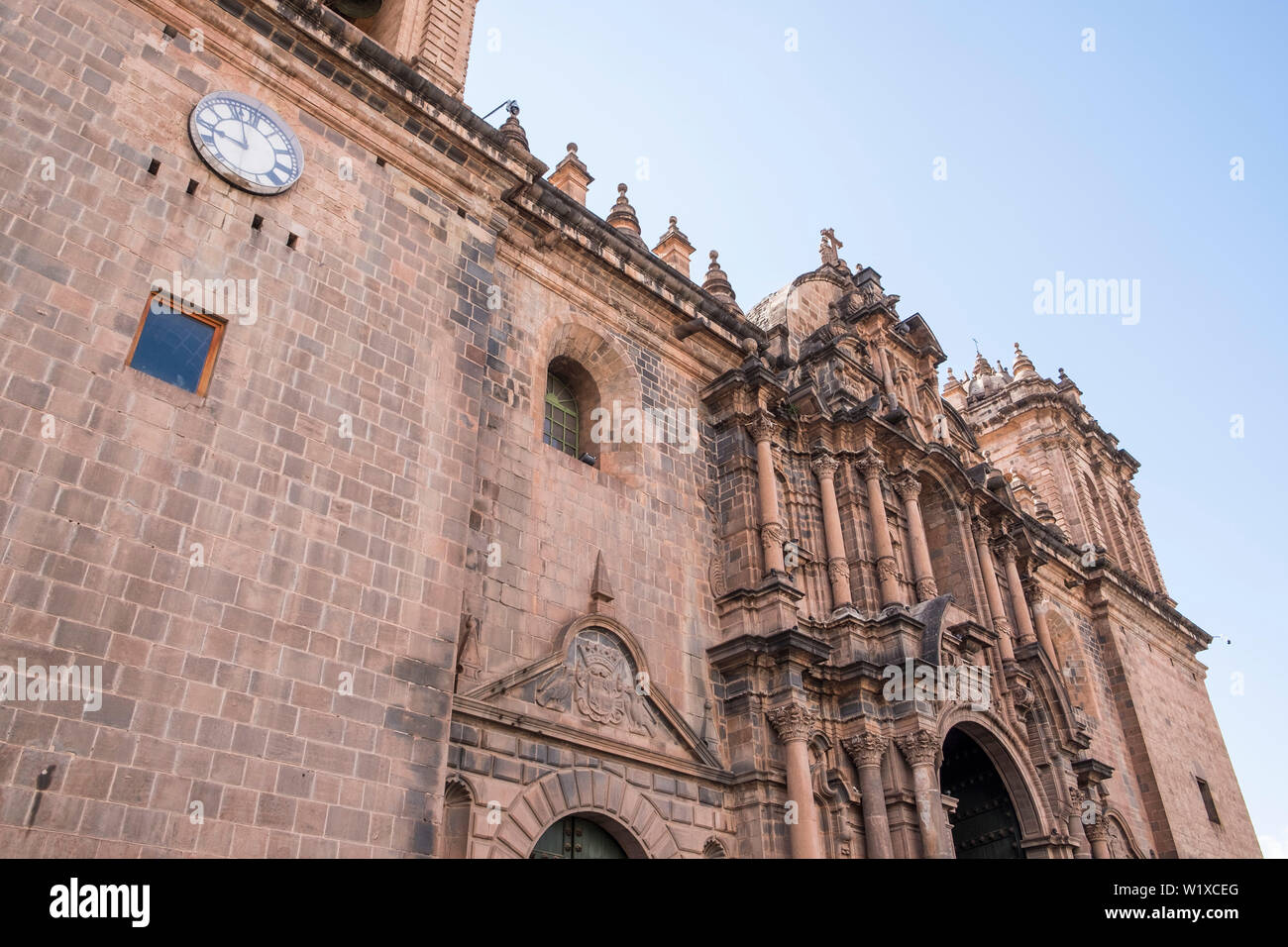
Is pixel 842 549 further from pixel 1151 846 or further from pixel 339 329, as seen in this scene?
pixel 1151 846

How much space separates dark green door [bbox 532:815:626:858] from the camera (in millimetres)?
10680

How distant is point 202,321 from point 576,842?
6604 millimetres

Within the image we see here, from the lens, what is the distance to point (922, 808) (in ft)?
44.3

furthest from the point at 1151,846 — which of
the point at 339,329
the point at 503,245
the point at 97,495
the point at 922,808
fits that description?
the point at 97,495

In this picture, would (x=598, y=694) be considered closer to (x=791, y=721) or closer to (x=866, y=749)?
(x=791, y=721)

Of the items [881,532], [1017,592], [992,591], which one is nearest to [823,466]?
[881,532]

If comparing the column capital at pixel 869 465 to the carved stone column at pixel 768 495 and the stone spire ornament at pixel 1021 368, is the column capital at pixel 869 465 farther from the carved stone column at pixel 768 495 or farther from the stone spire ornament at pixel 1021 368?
the stone spire ornament at pixel 1021 368

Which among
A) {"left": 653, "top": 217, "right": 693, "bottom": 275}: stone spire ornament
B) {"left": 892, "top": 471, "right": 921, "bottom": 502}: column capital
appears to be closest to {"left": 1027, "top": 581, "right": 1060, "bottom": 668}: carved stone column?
{"left": 892, "top": 471, "right": 921, "bottom": 502}: column capital

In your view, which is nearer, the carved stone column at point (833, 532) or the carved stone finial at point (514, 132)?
the carved stone finial at point (514, 132)

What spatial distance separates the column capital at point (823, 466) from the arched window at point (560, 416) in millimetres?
4545

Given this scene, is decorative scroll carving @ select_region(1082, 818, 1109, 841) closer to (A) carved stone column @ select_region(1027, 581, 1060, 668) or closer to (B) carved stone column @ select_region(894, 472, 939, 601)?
(A) carved stone column @ select_region(1027, 581, 1060, 668)

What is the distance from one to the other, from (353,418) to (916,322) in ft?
48.7

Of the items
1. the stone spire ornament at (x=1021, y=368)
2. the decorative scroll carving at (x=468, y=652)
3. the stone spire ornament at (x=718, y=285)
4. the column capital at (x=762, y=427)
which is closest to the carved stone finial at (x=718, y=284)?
the stone spire ornament at (x=718, y=285)

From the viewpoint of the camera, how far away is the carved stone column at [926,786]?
13.3 meters
